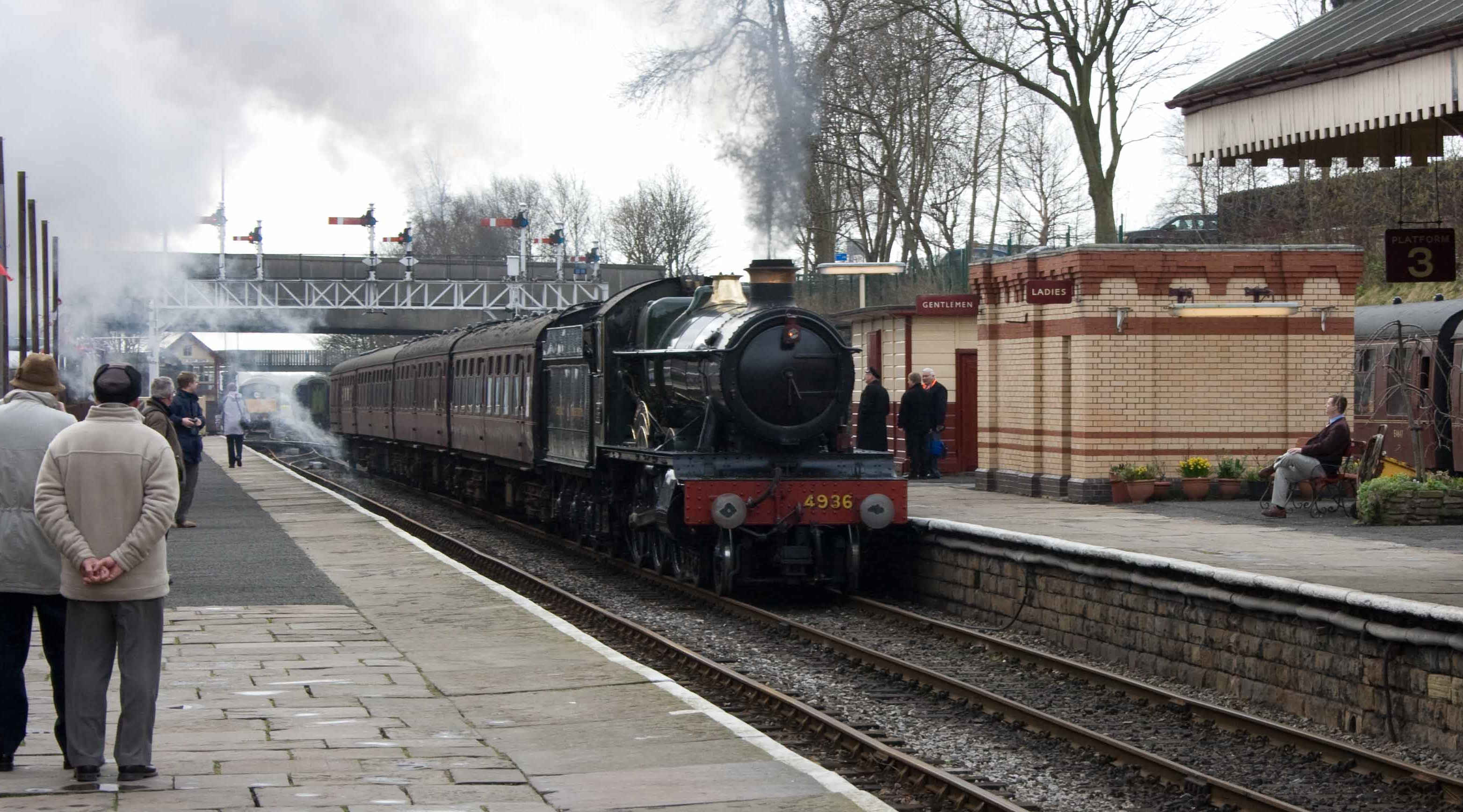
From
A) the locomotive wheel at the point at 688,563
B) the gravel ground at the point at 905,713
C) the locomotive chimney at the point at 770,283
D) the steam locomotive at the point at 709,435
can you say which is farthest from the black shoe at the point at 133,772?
the locomotive chimney at the point at 770,283

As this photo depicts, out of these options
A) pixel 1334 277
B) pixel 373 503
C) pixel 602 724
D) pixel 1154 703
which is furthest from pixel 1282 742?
pixel 373 503

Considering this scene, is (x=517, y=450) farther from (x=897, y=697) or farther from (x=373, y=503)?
(x=897, y=697)

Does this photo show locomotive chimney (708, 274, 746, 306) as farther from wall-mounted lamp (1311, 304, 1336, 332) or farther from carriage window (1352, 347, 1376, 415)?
carriage window (1352, 347, 1376, 415)

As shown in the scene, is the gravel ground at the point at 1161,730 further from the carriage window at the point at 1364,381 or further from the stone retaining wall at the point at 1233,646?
the carriage window at the point at 1364,381

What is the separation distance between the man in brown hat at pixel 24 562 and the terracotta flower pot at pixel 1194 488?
13730mm

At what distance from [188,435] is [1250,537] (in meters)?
11.2

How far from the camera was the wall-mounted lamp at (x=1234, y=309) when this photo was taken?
16.4 m

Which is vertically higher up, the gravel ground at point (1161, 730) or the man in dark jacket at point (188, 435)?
the man in dark jacket at point (188, 435)

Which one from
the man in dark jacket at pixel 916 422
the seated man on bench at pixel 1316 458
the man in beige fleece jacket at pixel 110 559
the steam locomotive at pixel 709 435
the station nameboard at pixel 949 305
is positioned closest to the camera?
the man in beige fleece jacket at pixel 110 559

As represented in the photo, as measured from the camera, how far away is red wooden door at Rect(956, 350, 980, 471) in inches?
901

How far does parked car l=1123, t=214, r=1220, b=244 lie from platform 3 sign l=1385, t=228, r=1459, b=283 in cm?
2487

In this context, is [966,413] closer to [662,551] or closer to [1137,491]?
[1137,491]

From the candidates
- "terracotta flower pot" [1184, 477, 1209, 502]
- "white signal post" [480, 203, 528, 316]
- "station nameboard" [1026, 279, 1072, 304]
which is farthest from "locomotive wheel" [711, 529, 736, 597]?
"white signal post" [480, 203, 528, 316]

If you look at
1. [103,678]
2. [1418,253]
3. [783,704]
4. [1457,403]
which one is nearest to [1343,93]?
[1418,253]
